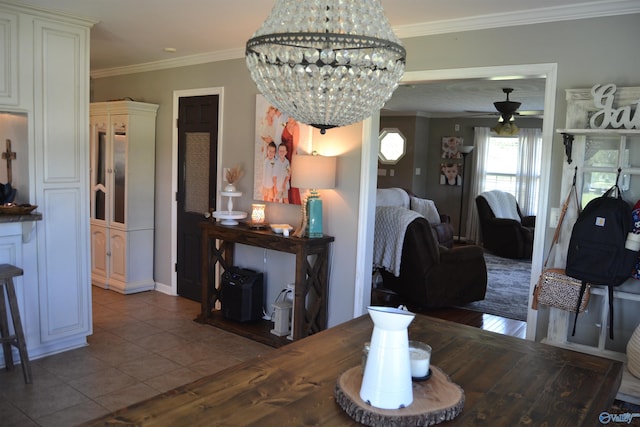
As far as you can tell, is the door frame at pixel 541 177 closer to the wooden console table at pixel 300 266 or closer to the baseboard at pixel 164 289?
the wooden console table at pixel 300 266

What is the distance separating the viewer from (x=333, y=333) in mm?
2260

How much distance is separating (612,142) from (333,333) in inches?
76.8

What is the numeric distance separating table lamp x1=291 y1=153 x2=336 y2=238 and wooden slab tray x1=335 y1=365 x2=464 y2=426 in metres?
2.27

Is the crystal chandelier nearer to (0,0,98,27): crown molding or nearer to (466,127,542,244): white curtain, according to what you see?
(0,0,98,27): crown molding

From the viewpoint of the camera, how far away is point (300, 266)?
12.8 ft

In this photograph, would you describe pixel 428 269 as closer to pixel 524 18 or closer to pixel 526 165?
pixel 524 18

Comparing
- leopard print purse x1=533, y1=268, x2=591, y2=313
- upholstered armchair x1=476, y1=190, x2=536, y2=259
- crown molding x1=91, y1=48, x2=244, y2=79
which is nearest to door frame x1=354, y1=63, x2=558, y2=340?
leopard print purse x1=533, y1=268, x2=591, y2=313

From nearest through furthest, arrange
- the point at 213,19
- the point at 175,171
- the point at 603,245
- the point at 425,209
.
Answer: the point at 603,245, the point at 213,19, the point at 175,171, the point at 425,209

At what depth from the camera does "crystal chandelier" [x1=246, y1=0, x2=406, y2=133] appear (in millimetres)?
1473

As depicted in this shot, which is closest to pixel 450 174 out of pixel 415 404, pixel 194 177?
pixel 194 177

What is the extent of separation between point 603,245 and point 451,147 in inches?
268

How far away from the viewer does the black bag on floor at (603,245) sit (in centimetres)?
281

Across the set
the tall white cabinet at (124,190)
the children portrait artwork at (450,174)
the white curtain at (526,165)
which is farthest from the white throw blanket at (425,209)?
the tall white cabinet at (124,190)

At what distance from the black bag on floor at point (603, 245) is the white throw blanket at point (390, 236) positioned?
200 centimetres
